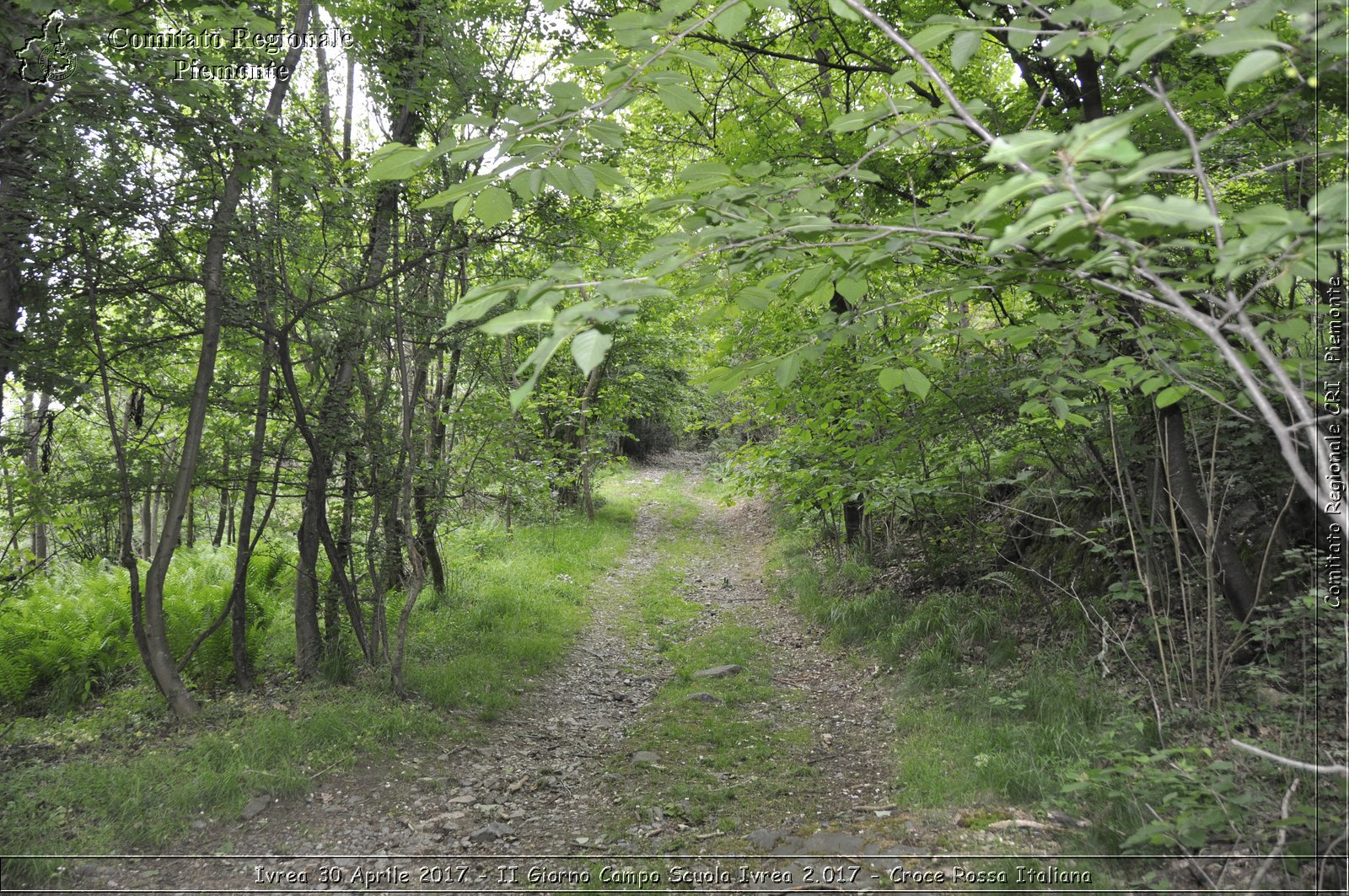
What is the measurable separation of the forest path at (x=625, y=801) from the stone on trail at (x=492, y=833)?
1 centimetres

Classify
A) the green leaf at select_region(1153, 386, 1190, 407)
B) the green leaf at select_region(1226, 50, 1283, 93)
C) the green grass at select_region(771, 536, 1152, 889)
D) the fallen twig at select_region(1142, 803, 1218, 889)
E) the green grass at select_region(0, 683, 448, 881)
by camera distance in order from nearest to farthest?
the green leaf at select_region(1226, 50, 1283, 93) < the green leaf at select_region(1153, 386, 1190, 407) < the fallen twig at select_region(1142, 803, 1218, 889) < the green grass at select_region(0, 683, 448, 881) < the green grass at select_region(771, 536, 1152, 889)

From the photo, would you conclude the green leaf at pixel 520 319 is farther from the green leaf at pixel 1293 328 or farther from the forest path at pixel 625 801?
the forest path at pixel 625 801

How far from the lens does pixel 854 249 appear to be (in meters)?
2.37

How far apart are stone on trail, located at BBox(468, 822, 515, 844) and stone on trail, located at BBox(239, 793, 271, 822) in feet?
4.12

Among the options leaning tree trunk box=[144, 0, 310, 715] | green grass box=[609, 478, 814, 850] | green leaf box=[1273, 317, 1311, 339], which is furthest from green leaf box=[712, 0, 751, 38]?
leaning tree trunk box=[144, 0, 310, 715]

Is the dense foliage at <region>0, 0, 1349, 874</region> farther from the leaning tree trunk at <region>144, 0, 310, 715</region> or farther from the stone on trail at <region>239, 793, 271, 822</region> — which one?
the stone on trail at <region>239, 793, 271, 822</region>

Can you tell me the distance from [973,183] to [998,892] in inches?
115

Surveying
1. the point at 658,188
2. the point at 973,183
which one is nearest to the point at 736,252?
the point at 973,183

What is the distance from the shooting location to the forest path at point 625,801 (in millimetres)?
3596

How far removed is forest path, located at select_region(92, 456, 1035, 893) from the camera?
360 centimetres

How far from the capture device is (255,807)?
418 centimetres

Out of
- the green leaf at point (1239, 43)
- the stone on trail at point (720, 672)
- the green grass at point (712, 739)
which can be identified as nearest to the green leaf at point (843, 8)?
the green leaf at point (1239, 43)

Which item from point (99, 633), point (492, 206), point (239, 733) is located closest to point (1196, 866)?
point (492, 206)

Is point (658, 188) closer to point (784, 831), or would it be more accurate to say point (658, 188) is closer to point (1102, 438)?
point (1102, 438)
